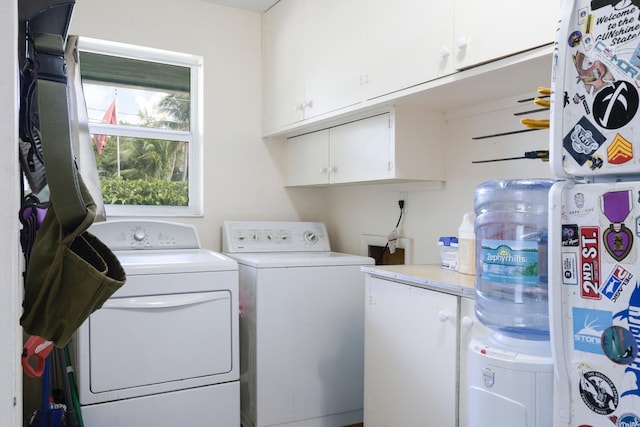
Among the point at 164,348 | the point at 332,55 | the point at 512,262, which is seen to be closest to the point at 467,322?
the point at 512,262

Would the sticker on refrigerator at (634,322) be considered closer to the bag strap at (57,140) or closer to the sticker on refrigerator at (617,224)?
the sticker on refrigerator at (617,224)

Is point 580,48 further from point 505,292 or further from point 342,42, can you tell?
point 342,42

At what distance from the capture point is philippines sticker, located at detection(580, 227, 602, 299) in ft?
3.14

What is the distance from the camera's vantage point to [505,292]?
4.40 feet

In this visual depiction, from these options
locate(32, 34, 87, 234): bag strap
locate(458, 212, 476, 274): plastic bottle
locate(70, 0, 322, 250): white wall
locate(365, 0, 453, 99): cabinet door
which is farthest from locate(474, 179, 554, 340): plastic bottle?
locate(70, 0, 322, 250): white wall

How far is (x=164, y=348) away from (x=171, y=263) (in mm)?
378

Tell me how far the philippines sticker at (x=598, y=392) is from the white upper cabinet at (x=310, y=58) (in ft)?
5.32

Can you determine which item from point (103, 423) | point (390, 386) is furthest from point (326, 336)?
point (103, 423)

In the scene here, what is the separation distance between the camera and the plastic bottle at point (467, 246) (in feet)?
6.23

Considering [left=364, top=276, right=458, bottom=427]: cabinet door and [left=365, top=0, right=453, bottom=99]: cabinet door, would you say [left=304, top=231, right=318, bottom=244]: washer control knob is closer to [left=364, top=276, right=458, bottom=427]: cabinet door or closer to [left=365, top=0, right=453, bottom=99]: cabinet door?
[left=364, top=276, right=458, bottom=427]: cabinet door

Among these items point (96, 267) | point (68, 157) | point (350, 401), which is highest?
point (68, 157)

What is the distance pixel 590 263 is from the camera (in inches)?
38.2

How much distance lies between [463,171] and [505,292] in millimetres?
1048

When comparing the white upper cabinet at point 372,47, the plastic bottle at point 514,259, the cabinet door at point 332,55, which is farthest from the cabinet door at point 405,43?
the plastic bottle at point 514,259
